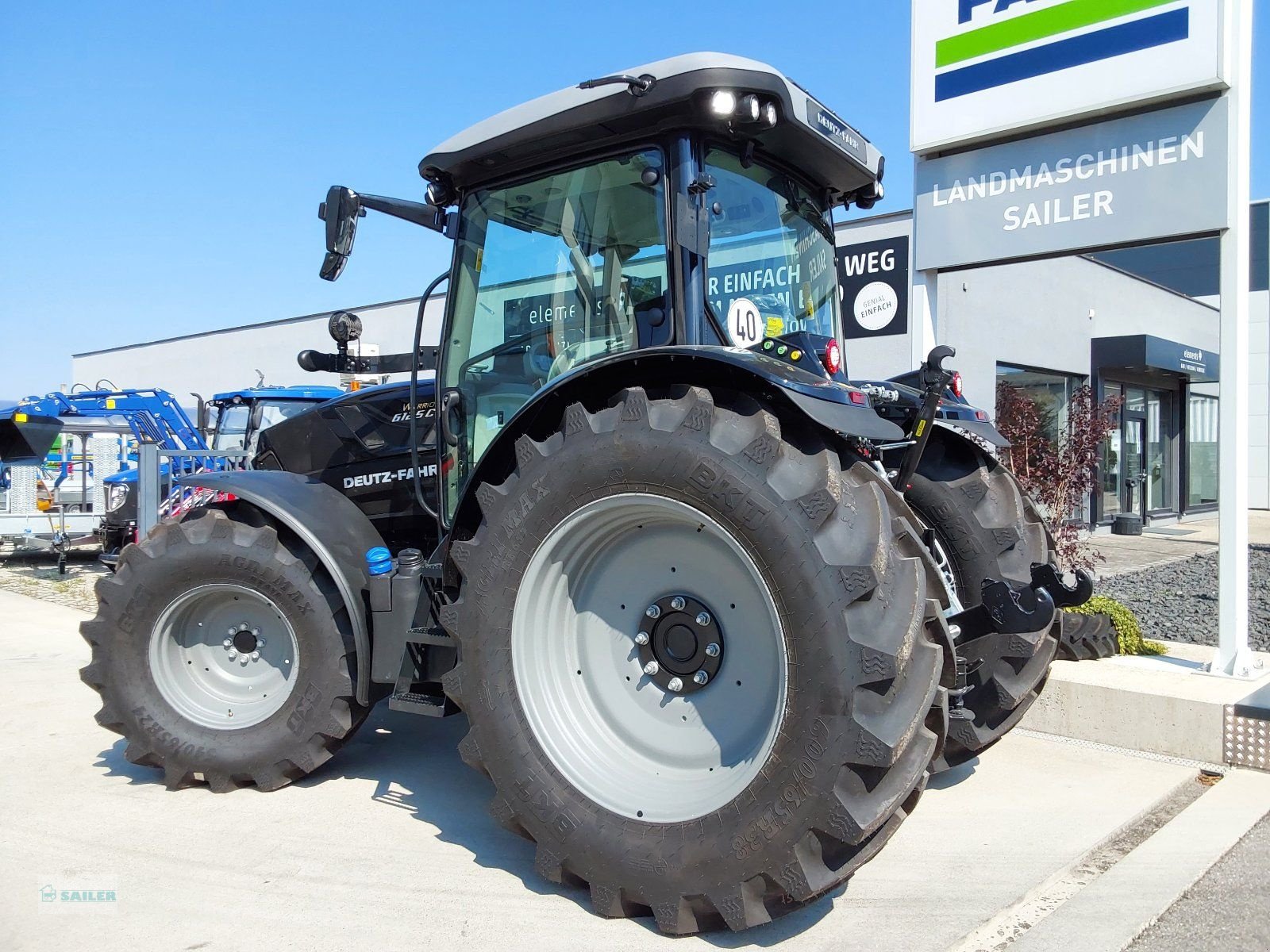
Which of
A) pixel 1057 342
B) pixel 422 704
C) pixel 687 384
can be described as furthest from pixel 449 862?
pixel 1057 342

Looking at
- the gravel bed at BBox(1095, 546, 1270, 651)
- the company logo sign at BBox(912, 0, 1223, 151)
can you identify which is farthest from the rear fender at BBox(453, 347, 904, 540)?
the gravel bed at BBox(1095, 546, 1270, 651)

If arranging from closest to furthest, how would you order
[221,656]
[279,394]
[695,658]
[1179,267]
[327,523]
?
[695,658] < [327,523] < [221,656] < [279,394] < [1179,267]

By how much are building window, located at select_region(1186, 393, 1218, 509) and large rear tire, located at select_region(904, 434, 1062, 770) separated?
20.6 metres

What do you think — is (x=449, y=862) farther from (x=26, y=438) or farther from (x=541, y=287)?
(x=26, y=438)

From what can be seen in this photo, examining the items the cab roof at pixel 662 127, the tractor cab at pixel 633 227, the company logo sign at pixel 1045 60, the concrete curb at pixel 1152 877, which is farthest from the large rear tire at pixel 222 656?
the company logo sign at pixel 1045 60

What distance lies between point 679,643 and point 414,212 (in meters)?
2.13

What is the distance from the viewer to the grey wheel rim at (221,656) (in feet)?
13.1

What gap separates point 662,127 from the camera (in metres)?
3.24

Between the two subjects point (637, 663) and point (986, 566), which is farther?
point (986, 566)

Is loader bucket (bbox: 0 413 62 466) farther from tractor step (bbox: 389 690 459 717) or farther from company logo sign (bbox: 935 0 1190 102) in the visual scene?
company logo sign (bbox: 935 0 1190 102)

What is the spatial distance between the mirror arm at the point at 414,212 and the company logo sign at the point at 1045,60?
3.56 metres

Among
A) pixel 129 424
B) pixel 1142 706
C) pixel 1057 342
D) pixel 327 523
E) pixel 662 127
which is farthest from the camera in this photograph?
pixel 1057 342

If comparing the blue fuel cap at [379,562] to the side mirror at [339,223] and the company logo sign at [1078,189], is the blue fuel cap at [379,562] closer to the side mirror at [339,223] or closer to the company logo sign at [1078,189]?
the side mirror at [339,223]

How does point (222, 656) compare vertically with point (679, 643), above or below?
below
